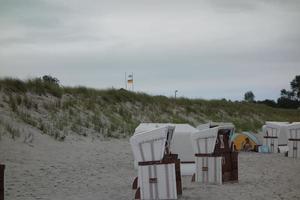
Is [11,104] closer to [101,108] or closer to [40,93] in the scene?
[40,93]

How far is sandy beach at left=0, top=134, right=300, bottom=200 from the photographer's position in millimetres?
10891

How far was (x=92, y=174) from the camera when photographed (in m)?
13.9

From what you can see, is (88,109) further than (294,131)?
Yes

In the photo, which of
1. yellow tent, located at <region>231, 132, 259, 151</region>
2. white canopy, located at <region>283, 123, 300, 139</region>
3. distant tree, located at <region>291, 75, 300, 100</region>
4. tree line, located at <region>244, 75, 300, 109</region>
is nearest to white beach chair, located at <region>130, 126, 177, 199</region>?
white canopy, located at <region>283, 123, 300, 139</region>

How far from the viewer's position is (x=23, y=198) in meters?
10.1

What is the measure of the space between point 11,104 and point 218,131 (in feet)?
32.2

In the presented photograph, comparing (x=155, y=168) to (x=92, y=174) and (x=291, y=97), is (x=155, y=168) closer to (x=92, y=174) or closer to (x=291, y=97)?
(x=92, y=174)

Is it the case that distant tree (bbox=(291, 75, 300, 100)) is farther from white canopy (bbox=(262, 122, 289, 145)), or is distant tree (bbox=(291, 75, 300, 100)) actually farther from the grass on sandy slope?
white canopy (bbox=(262, 122, 289, 145))

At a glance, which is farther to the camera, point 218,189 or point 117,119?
point 117,119

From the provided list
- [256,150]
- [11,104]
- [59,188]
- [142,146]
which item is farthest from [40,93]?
[142,146]

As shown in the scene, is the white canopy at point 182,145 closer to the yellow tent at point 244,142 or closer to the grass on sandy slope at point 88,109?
the grass on sandy slope at point 88,109

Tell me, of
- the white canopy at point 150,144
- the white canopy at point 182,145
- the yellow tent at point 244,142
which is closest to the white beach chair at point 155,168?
the white canopy at point 150,144

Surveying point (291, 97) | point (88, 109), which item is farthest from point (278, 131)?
point (291, 97)

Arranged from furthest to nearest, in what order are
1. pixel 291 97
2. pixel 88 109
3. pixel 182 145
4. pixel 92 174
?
pixel 291 97, pixel 88 109, pixel 182 145, pixel 92 174
